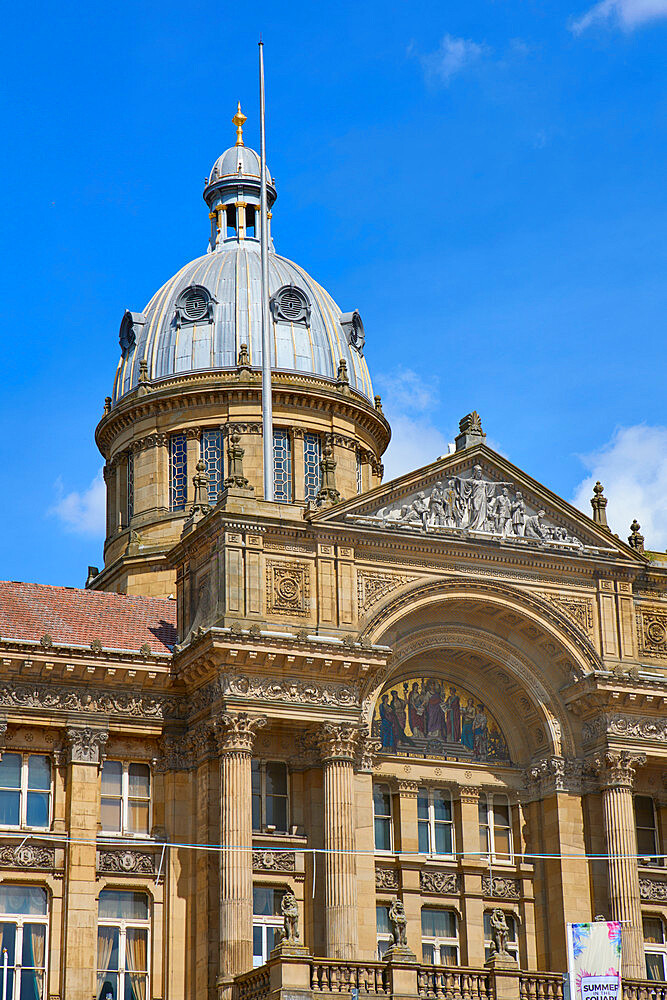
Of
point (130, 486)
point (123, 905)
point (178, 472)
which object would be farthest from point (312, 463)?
point (123, 905)

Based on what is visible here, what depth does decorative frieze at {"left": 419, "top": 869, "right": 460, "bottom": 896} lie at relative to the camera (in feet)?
154

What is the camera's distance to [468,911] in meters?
47.1

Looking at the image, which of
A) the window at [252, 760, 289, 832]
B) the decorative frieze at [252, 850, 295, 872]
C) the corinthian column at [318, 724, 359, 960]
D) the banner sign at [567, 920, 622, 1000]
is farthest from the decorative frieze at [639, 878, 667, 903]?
the window at [252, 760, 289, 832]

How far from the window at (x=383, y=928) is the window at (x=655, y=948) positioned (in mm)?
7427

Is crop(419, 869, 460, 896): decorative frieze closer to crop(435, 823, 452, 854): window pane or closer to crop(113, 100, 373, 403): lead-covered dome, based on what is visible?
crop(435, 823, 452, 854): window pane

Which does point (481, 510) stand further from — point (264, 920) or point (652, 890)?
point (264, 920)


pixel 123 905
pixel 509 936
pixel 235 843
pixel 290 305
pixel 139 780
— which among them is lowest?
pixel 509 936

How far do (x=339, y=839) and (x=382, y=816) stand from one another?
3935mm

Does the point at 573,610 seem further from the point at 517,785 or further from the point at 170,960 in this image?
the point at 170,960

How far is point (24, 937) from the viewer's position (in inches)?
1684

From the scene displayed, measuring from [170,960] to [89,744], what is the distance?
5781 millimetres

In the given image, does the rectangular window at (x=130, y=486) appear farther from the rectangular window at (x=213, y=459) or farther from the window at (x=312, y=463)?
the window at (x=312, y=463)

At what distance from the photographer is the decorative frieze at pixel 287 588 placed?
4559 centimetres

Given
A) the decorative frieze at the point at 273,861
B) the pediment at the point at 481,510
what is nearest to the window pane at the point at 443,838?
the decorative frieze at the point at 273,861
